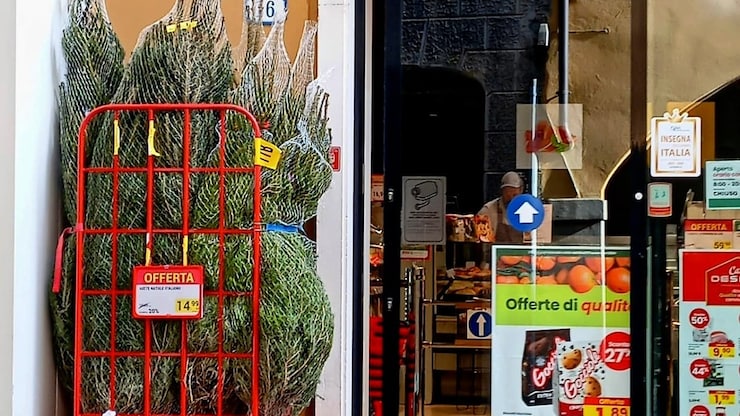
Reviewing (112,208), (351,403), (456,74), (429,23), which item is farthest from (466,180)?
(112,208)

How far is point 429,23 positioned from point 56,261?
1.51 metres

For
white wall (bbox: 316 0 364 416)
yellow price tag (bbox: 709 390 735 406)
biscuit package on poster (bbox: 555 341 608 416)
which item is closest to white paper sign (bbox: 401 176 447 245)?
white wall (bbox: 316 0 364 416)

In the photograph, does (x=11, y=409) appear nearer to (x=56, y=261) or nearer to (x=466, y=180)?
(x=56, y=261)

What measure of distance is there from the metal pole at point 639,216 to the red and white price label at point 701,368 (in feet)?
0.50

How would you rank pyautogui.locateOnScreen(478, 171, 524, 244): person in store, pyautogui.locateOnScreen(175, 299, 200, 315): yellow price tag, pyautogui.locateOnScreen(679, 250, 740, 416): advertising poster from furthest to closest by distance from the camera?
1. pyautogui.locateOnScreen(478, 171, 524, 244): person in store
2. pyautogui.locateOnScreen(679, 250, 740, 416): advertising poster
3. pyautogui.locateOnScreen(175, 299, 200, 315): yellow price tag

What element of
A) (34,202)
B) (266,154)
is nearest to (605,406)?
(266,154)

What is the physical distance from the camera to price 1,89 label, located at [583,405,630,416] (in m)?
2.79

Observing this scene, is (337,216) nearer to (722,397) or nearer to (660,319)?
(660,319)

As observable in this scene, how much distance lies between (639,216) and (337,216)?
1084 millimetres

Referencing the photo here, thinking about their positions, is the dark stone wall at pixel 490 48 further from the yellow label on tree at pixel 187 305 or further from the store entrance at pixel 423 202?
the yellow label on tree at pixel 187 305

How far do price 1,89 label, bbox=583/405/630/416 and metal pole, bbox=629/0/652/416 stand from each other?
1.2 inches

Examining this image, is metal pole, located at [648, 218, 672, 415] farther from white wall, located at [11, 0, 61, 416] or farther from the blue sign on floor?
white wall, located at [11, 0, 61, 416]

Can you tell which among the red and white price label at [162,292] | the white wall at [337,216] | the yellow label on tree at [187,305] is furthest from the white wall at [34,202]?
the white wall at [337,216]

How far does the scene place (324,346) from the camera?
84.0 inches
